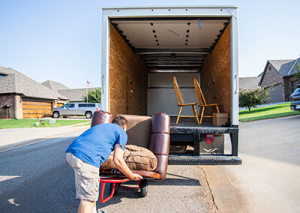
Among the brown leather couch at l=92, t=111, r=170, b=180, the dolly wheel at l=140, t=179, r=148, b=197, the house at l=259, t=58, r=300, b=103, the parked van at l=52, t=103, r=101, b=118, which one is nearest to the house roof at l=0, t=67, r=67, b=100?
the parked van at l=52, t=103, r=101, b=118

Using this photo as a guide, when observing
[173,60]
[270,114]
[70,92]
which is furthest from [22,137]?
[70,92]

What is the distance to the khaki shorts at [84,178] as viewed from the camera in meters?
1.76

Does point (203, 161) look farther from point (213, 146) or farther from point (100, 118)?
point (100, 118)

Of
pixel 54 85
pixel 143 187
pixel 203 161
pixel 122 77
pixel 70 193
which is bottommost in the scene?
pixel 70 193

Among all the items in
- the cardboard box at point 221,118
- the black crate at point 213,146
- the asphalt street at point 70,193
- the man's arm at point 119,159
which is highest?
the cardboard box at point 221,118

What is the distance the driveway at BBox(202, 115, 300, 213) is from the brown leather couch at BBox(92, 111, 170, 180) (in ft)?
2.90

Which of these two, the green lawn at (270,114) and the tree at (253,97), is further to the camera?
the tree at (253,97)

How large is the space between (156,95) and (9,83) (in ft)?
72.7

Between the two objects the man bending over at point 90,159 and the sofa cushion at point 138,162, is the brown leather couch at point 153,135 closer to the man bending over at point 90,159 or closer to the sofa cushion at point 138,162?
the sofa cushion at point 138,162

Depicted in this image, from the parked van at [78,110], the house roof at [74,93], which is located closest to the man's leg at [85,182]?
the parked van at [78,110]

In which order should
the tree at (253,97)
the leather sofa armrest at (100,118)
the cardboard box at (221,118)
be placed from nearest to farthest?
the leather sofa armrest at (100,118)
the cardboard box at (221,118)
the tree at (253,97)

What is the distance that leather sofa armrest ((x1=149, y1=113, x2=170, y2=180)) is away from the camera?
2388 mm

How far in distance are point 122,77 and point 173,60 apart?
3080 mm

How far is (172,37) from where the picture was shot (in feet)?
15.6
